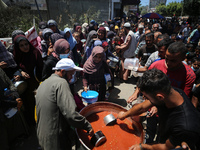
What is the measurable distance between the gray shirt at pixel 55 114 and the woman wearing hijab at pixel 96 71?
136 centimetres

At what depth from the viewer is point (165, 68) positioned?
217 cm

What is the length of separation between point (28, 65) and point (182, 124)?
116 inches

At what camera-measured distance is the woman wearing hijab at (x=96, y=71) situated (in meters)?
2.97

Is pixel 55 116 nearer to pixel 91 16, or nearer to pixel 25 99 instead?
pixel 25 99

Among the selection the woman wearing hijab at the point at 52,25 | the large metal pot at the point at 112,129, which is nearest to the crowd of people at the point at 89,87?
the large metal pot at the point at 112,129

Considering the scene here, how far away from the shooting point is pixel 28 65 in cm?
280

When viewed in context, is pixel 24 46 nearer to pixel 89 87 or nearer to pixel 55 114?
pixel 89 87

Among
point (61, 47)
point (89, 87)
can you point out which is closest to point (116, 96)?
point (89, 87)

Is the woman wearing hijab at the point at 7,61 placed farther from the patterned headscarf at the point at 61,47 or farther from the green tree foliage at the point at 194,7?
the green tree foliage at the point at 194,7

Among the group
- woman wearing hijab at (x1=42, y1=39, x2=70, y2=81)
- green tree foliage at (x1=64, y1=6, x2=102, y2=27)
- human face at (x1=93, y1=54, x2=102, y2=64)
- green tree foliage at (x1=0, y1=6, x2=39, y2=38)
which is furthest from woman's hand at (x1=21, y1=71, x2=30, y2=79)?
green tree foliage at (x1=64, y1=6, x2=102, y2=27)

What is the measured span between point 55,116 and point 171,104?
1350 mm

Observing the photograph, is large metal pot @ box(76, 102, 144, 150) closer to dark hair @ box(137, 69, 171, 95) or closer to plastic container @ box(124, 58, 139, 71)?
dark hair @ box(137, 69, 171, 95)

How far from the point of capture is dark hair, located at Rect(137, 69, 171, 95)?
4.04ft

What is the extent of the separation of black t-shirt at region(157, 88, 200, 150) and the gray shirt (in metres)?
0.90
